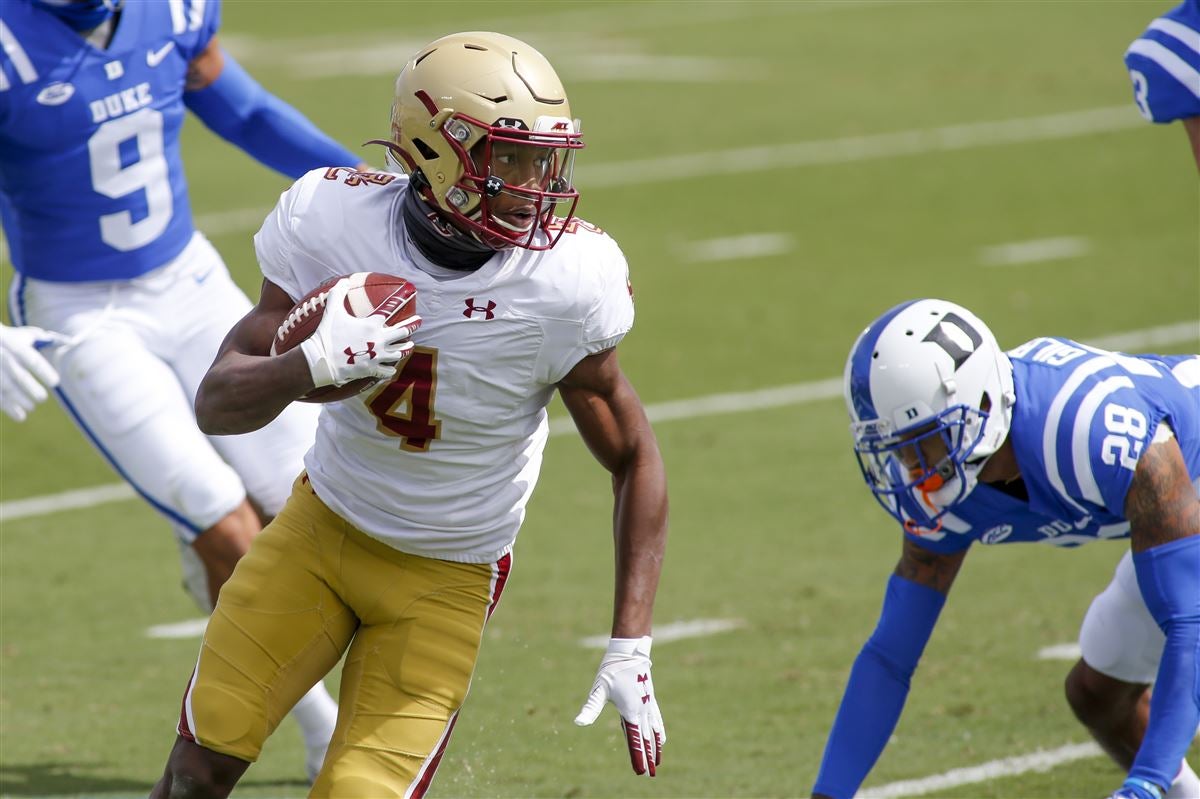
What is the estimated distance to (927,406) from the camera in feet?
13.4

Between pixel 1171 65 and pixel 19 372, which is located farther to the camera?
pixel 1171 65

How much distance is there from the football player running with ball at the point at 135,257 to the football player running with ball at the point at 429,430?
131 centimetres

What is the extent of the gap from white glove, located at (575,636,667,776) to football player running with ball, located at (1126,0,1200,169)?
241cm

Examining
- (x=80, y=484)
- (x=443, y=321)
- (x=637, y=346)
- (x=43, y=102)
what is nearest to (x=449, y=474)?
(x=443, y=321)

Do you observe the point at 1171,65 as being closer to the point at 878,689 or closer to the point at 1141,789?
the point at 878,689

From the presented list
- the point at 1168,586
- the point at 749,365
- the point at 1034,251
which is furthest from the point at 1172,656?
the point at 1034,251

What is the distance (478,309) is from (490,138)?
349 millimetres

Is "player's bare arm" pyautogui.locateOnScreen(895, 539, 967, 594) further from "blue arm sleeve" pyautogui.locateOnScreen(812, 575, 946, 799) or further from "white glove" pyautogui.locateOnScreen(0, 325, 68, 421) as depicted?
"white glove" pyautogui.locateOnScreen(0, 325, 68, 421)

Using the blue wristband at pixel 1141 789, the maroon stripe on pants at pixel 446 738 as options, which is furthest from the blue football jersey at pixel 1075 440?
the maroon stripe on pants at pixel 446 738

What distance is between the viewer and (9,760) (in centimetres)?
541

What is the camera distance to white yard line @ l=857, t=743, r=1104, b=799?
504 cm

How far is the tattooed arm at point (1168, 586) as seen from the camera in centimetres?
381

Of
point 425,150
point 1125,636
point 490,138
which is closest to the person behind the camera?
point 490,138

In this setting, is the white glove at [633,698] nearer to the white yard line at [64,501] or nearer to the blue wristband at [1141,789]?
the blue wristband at [1141,789]
